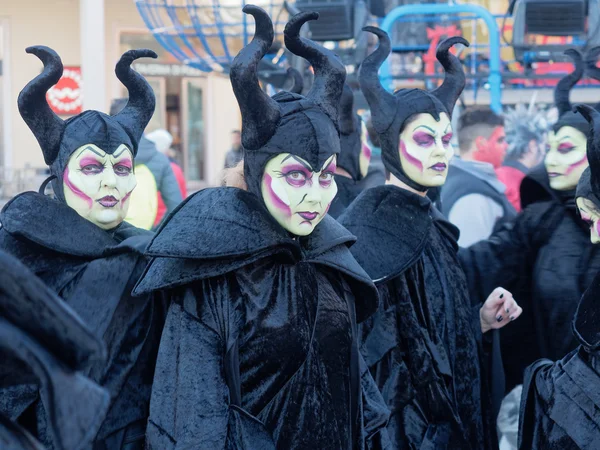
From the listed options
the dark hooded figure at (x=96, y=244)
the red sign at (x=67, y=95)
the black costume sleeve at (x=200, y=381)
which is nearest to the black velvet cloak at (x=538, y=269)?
the dark hooded figure at (x=96, y=244)

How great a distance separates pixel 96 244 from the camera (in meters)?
3.27

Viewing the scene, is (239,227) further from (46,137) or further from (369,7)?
(369,7)

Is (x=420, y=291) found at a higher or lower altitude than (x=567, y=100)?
lower

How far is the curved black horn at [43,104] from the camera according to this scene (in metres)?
3.34

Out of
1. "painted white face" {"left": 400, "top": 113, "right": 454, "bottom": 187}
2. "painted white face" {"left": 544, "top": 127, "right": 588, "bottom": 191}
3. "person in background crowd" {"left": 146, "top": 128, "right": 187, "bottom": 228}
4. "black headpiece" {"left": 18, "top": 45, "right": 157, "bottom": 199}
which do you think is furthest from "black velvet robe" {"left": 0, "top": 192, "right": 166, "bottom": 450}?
"person in background crowd" {"left": 146, "top": 128, "right": 187, "bottom": 228}

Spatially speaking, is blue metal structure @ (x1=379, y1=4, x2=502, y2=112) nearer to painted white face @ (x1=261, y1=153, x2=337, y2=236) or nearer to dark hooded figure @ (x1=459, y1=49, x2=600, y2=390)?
dark hooded figure @ (x1=459, y1=49, x2=600, y2=390)

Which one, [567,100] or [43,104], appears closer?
[43,104]

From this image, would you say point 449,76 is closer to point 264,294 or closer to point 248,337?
point 264,294

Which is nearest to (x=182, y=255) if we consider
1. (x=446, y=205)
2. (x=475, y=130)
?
(x=446, y=205)

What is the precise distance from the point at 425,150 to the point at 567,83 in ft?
3.15

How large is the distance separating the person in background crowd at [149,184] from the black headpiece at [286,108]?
2760 mm

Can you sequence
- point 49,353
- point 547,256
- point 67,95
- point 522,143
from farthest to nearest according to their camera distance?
point 67,95 < point 522,143 < point 547,256 < point 49,353

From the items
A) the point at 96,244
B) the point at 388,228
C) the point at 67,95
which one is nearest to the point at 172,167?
the point at 388,228

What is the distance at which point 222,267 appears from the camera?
9.39 ft
